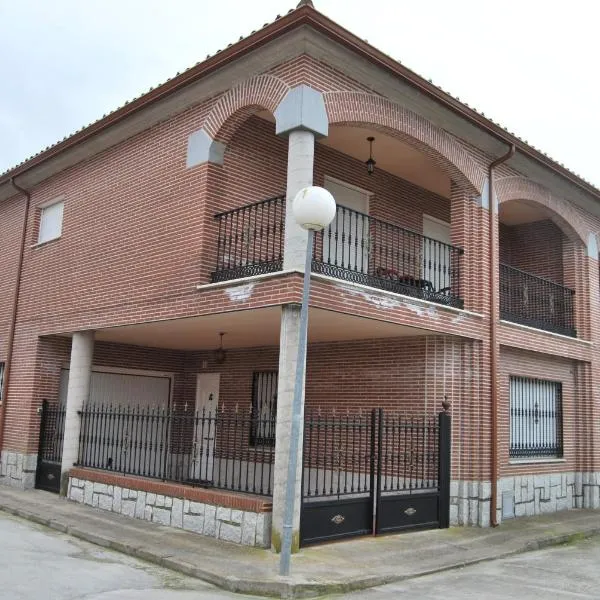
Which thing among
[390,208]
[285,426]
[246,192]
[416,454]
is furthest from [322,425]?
[390,208]

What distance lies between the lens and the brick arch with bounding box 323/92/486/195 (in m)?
9.72

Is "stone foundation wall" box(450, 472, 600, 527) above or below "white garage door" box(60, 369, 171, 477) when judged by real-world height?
below

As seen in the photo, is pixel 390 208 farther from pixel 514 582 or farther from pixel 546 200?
pixel 514 582

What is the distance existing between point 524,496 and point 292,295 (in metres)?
6.37

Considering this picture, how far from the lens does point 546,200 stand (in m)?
13.5

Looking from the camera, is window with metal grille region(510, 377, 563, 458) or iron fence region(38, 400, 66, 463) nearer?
window with metal grille region(510, 377, 563, 458)

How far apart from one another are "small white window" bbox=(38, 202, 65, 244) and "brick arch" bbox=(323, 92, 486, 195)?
660 cm

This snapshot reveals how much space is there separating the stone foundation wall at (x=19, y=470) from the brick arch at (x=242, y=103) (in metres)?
6.99

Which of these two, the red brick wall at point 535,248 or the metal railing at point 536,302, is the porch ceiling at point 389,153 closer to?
the metal railing at point 536,302

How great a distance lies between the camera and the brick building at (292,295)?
9.35 m

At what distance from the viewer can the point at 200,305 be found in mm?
9766

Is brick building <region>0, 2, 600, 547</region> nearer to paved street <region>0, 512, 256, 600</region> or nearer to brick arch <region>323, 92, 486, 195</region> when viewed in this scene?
brick arch <region>323, 92, 486, 195</region>

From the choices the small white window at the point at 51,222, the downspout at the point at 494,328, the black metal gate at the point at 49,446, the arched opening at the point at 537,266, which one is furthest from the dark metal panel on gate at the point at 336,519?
the small white window at the point at 51,222


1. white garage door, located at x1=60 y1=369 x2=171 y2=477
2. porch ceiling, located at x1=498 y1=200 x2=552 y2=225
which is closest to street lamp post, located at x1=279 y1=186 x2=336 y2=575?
white garage door, located at x1=60 y1=369 x2=171 y2=477
